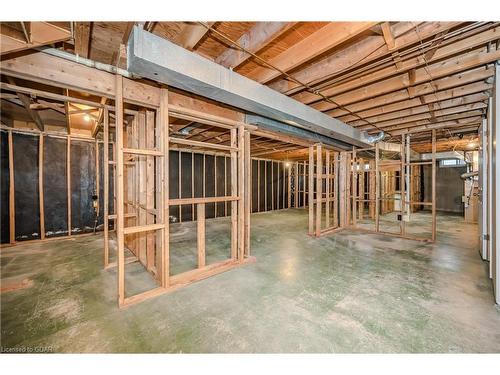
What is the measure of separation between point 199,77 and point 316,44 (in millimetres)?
1171

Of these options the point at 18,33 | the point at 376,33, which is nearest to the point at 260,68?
the point at 376,33

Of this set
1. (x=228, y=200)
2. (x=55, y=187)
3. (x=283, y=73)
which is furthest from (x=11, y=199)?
(x=283, y=73)

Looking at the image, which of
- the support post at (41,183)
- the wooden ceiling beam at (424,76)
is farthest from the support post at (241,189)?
the support post at (41,183)

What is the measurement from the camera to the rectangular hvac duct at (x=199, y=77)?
165 centimetres

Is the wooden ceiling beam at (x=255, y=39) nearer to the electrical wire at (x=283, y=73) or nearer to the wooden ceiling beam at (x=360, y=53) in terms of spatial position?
the electrical wire at (x=283, y=73)

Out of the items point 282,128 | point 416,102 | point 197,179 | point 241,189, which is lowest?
point 241,189

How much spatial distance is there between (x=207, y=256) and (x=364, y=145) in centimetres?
479

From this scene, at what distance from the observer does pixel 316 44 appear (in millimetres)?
1909

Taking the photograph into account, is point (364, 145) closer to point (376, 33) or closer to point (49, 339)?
point (376, 33)

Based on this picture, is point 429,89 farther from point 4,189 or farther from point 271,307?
point 4,189

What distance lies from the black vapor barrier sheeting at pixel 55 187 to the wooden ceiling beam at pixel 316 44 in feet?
15.7

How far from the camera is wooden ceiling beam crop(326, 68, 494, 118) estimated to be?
2504mm

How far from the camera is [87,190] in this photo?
4.80 meters

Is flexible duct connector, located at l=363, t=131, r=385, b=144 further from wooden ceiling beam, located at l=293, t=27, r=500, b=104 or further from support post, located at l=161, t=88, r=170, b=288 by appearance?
support post, located at l=161, t=88, r=170, b=288
